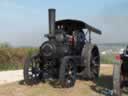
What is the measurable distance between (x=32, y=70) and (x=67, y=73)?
1.40 m

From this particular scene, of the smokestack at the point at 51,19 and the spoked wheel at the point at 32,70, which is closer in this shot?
the spoked wheel at the point at 32,70

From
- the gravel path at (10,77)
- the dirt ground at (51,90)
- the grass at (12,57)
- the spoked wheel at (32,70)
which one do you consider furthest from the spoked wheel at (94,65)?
the grass at (12,57)

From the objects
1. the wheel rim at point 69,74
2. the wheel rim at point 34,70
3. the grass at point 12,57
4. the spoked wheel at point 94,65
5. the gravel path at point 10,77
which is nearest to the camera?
the wheel rim at point 69,74

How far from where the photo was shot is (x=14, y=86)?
14188mm

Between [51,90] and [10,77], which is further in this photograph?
[10,77]

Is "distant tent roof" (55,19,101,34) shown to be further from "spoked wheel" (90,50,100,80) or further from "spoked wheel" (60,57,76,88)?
"spoked wheel" (60,57,76,88)

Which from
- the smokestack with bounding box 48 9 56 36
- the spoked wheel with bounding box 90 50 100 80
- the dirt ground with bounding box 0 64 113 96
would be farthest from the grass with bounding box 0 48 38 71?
the dirt ground with bounding box 0 64 113 96

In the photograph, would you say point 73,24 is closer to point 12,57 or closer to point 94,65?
point 94,65

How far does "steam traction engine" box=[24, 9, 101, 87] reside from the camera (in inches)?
558

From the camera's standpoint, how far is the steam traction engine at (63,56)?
1417 centimetres

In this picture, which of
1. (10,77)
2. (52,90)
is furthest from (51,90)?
(10,77)

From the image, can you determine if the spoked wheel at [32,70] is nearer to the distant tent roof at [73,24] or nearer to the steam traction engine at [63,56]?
the steam traction engine at [63,56]

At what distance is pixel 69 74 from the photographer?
14055 millimetres

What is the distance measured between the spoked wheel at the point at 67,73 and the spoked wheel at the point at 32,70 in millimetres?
1318
